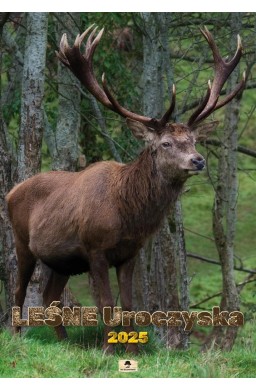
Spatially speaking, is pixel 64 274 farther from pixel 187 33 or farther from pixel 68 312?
pixel 187 33

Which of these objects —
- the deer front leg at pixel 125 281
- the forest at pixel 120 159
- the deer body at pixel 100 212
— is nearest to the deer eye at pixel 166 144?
the deer body at pixel 100 212

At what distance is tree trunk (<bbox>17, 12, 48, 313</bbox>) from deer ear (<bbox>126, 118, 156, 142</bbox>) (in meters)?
1.79

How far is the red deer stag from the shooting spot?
9672 mm

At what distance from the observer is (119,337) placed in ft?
31.8

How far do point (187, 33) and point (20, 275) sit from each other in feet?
18.0

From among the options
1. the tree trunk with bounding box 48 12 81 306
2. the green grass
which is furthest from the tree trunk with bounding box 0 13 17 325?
the green grass

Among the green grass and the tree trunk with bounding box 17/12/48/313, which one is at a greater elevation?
the tree trunk with bounding box 17/12/48/313

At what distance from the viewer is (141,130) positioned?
9.96 meters

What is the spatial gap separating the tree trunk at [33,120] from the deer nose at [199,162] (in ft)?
8.44

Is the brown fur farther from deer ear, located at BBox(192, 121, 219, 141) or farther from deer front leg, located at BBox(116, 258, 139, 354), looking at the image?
deer ear, located at BBox(192, 121, 219, 141)

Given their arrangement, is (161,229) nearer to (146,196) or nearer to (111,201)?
(146,196)

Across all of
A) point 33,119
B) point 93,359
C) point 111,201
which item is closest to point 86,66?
point 33,119
